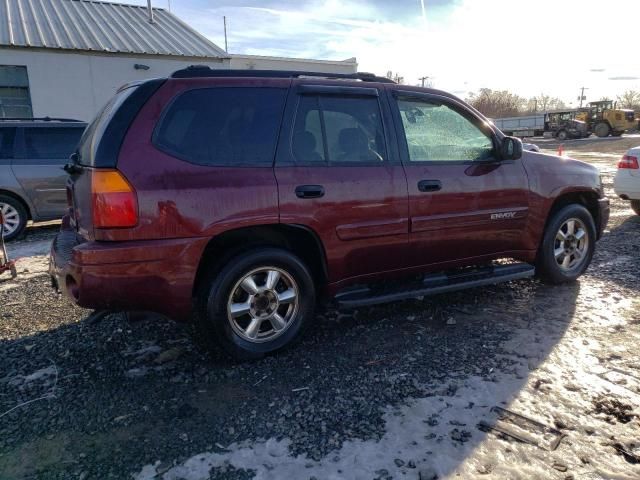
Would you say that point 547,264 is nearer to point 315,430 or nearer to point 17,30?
point 315,430

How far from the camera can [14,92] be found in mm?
16656

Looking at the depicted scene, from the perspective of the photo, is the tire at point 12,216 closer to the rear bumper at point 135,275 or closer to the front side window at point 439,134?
the rear bumper at point 135,275

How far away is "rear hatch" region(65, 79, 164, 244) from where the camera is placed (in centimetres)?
285

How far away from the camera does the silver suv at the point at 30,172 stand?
7359mm

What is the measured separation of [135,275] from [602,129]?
42.5 meters

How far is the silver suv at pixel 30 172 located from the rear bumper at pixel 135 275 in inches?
204

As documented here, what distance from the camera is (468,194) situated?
398 cm

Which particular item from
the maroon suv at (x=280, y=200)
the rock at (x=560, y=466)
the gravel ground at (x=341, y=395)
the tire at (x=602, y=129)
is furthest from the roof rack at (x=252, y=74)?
the tire at (x=602, y=129)

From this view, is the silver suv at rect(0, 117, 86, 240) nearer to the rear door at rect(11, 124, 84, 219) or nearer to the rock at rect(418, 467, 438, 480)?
the rear door at rect(11, 124, 84, 219)

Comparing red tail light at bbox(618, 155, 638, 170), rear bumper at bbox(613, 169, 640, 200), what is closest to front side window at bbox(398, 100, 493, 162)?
rear bumper at bbox(613, 169, 640, 200)

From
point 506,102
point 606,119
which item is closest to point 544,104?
point 506,102

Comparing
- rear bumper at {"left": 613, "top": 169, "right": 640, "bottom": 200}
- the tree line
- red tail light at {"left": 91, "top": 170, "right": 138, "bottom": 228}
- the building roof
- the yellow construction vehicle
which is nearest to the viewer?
red tail light at {"left": 91, "top": 170, "right": 138, "bottom": 228}

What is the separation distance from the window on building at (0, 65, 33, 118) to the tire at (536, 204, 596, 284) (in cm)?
1795

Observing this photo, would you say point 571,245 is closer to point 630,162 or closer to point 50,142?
point 630,162
